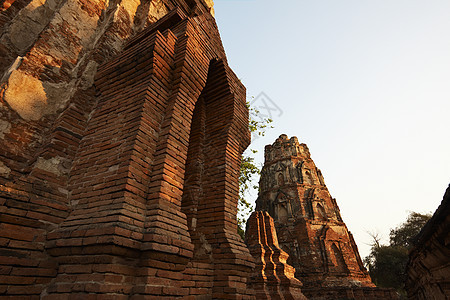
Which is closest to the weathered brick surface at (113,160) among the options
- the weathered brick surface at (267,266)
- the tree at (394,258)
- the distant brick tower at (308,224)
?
the weathered brick surface at (267,266)

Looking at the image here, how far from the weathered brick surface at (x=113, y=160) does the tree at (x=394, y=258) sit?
28844 millimetres

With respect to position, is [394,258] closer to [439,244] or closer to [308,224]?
[308,224]

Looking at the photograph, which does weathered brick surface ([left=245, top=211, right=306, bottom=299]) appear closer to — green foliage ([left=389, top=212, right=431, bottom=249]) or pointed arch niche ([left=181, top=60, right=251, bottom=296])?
pointed arch niche ([left=181, top=60, right=251, bottom=296])

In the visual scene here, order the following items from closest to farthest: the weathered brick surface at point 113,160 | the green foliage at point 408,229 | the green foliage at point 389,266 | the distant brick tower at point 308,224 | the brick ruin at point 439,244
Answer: the weathered brick surface at point 113,160 → the brick ruin at point 439,244 → the distant brick tower at point 308,224 → the green foliage at point 389,266 → the green foliage at point 408,229

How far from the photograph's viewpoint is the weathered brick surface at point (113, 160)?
2293mm

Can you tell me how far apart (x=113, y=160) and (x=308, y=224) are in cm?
2445

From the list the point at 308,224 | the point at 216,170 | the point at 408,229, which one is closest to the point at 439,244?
the point at 216,170

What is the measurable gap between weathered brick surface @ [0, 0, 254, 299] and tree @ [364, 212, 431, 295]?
28.8 m

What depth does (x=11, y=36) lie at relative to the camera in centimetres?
375

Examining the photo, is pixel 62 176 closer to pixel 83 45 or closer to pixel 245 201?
pixel 83 45

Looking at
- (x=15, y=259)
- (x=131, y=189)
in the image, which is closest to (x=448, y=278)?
(x=131, y=189)

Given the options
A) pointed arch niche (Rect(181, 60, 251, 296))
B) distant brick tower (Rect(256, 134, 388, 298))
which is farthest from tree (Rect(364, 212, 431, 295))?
pointed arch niche (Rect(181, 60, 251, 296))

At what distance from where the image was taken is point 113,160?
2902 millimetres

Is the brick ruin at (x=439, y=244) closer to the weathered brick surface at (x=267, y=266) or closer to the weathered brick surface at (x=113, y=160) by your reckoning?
the weathered brick surface at (x=113, y=160)
